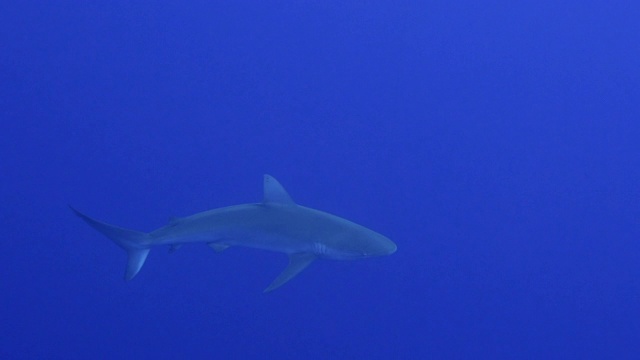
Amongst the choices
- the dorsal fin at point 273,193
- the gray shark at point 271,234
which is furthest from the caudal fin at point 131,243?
→ the dorsal fin at point 273,193

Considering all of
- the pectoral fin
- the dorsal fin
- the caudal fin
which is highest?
the dorsal fin

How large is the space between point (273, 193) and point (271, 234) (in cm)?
23

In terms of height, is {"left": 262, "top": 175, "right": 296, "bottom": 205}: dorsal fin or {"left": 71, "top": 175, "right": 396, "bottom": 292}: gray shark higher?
{"left": 262, "top": 175, "right": 296, "bottom": 205}: dorsal fin

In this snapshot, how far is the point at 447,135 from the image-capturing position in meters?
5.73

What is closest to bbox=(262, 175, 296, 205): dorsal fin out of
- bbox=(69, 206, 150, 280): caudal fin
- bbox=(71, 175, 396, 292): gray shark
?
bbox=(71, 175, 396, 292): gray shark

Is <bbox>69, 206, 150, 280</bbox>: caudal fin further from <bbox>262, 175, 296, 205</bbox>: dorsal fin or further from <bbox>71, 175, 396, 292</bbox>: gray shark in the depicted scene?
<bbox>262, 175, 296, 205</bbox>: dorsal fin

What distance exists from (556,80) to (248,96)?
2.76m

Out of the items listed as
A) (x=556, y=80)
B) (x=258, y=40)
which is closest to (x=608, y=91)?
(x=556, y=80)

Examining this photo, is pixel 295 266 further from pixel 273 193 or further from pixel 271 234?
pixel 273 193

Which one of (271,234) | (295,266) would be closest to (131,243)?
(271,234)

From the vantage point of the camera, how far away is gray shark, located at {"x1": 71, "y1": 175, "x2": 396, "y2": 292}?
3.59m

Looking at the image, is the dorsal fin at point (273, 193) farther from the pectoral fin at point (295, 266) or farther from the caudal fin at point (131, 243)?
the caudal fin at point (131, 243)

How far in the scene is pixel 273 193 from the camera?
3707 mm

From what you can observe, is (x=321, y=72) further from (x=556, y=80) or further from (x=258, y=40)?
(x=556, y=80)
